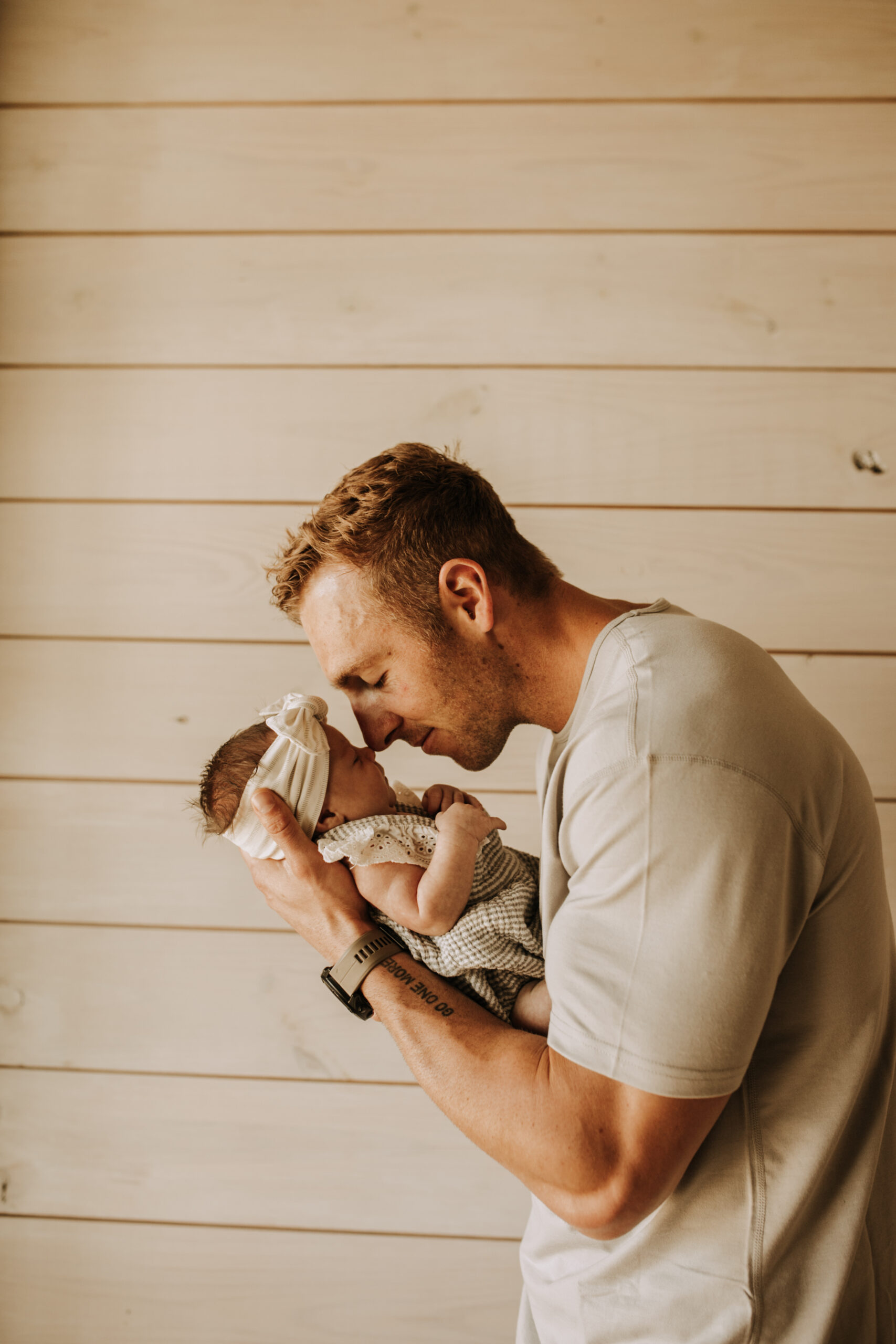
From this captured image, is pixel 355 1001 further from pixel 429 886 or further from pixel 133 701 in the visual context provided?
pixel 133 701

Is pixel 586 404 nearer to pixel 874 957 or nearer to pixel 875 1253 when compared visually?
pixel 874 957

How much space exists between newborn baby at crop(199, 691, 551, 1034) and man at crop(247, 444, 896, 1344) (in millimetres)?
66

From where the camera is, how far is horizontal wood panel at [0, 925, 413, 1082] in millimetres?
1504

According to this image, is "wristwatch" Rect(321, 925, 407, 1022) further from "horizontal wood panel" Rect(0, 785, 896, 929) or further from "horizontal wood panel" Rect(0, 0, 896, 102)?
"horizontal wood panel" Rect(0, 0, 896, 102)

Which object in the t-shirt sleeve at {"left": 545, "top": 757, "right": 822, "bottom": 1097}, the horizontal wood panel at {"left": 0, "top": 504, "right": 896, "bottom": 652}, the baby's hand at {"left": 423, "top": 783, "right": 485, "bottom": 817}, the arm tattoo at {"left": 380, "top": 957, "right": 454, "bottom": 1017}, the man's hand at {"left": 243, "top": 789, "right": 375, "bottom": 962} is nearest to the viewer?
the t-shirt sleeve at {"left": 545, "top": 757, "right": 822, "bottom": 1097}

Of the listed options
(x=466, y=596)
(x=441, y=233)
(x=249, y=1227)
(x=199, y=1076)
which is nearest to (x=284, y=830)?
(x=466, y=596)

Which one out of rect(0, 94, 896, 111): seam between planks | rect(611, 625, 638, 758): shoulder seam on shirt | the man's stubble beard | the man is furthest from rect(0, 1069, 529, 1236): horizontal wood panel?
rect(0, 94, 896, 111): seam between planks

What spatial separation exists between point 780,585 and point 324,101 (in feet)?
3.98

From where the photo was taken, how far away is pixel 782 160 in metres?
1.52

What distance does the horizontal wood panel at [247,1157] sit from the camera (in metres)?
1.49

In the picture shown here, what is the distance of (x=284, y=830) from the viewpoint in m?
1.08

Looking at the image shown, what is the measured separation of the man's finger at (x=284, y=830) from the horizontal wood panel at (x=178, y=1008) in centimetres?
49

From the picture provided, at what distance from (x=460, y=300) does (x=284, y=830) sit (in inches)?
39.7

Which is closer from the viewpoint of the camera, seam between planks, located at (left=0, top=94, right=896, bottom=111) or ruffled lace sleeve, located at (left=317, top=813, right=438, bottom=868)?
ruffled lace sleeve, located at (left=317, top=813, right=438, bottom=868)
